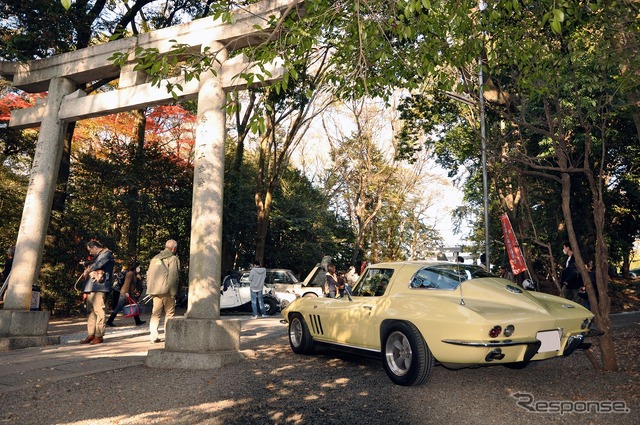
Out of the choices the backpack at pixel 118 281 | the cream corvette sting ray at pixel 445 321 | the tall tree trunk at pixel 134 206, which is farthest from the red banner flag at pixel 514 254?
the tall tree trunk at pixel 134 206

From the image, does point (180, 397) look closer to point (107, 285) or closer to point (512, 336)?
point (512, 336)

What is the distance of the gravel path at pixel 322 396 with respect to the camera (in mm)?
4473

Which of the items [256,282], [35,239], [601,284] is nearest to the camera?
[601,284]

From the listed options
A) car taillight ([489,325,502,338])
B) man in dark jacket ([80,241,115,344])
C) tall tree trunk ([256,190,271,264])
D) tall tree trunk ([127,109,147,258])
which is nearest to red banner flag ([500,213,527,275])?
car taillight ([489,325,502,338])

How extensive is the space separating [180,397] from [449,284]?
336 cm

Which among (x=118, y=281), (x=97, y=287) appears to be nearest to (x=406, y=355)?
(x=97, y=287)

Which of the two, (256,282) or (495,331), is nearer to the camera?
(495,331)

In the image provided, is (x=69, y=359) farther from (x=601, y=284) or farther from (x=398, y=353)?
(x=601, y=284)

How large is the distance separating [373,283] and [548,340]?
2.30 meters

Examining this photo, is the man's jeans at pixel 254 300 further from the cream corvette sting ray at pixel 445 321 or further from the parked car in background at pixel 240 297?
the cream corvette sting ray at pixel 445 321

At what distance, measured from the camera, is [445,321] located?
203 inches

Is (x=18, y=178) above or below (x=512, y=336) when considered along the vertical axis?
above

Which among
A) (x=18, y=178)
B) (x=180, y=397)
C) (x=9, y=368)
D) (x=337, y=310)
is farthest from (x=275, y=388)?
(x=18, y=178)

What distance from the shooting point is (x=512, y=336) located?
16.4ft
